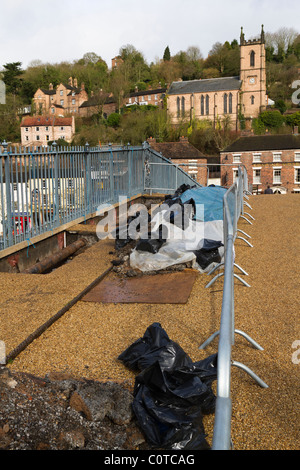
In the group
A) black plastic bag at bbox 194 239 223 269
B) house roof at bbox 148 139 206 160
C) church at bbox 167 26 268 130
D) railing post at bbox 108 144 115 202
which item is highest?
church at bbox 167 26 268 130

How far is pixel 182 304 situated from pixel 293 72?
358 feet

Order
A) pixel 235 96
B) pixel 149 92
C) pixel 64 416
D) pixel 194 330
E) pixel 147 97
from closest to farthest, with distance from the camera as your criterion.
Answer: pixel 64 416 → pixel 194 330 → pixel 235 96 → pixel 149 92 → pixel 147 97

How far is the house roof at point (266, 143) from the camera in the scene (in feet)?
198

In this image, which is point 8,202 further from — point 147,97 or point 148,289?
point 147,97

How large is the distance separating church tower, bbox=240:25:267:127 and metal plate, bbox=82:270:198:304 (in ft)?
311

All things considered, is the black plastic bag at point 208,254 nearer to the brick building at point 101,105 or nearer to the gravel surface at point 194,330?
the gravel surface at point 194,330

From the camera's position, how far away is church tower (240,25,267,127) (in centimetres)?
9750

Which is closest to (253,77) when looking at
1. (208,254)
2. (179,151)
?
(179,151)

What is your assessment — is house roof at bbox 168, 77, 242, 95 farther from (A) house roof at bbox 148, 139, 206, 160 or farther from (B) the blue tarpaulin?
(B) the blue tarpaulin

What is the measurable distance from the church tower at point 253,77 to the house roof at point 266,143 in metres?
36.1

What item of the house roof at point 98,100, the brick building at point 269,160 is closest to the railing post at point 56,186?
the brick building at point 269,160

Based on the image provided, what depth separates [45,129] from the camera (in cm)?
10750

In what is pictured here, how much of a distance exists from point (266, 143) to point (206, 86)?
45.9 meters

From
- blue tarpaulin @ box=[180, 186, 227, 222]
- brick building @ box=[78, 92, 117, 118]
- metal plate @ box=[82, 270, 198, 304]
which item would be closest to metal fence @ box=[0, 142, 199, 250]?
metal plate @ box=[82, 270, 198, 304]
